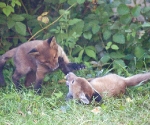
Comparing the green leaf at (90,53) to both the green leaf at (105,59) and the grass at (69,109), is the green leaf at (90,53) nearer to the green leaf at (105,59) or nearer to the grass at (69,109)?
the green leaf at (105,59)

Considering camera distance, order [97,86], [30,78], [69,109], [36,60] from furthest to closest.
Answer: [30,78] → [36,60] → [97,86] → [69,109]

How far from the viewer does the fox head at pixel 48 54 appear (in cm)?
569

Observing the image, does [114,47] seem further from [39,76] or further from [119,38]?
[39,76]

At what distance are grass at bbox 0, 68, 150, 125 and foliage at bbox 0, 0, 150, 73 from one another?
3.70 ft

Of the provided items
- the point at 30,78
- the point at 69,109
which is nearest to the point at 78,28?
the point at 30,78

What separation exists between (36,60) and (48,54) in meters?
0.21

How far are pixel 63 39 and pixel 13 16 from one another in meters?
0.79

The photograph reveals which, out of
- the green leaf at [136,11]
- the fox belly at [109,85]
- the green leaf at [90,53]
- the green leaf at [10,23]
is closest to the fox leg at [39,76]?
the fox belly at [109,85]

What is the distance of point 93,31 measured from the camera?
6.86 meters

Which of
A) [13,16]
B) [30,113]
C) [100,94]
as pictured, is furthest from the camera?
[13,16]

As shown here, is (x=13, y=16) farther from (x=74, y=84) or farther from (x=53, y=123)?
(x=53, y=123)

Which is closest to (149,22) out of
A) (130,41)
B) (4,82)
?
(130,41)

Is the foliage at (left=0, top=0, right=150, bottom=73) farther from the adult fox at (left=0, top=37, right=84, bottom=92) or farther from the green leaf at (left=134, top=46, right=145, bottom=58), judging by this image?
the adult fox at (left=0, top=37, right=84, bottom=92)

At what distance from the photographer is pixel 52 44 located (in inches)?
226
